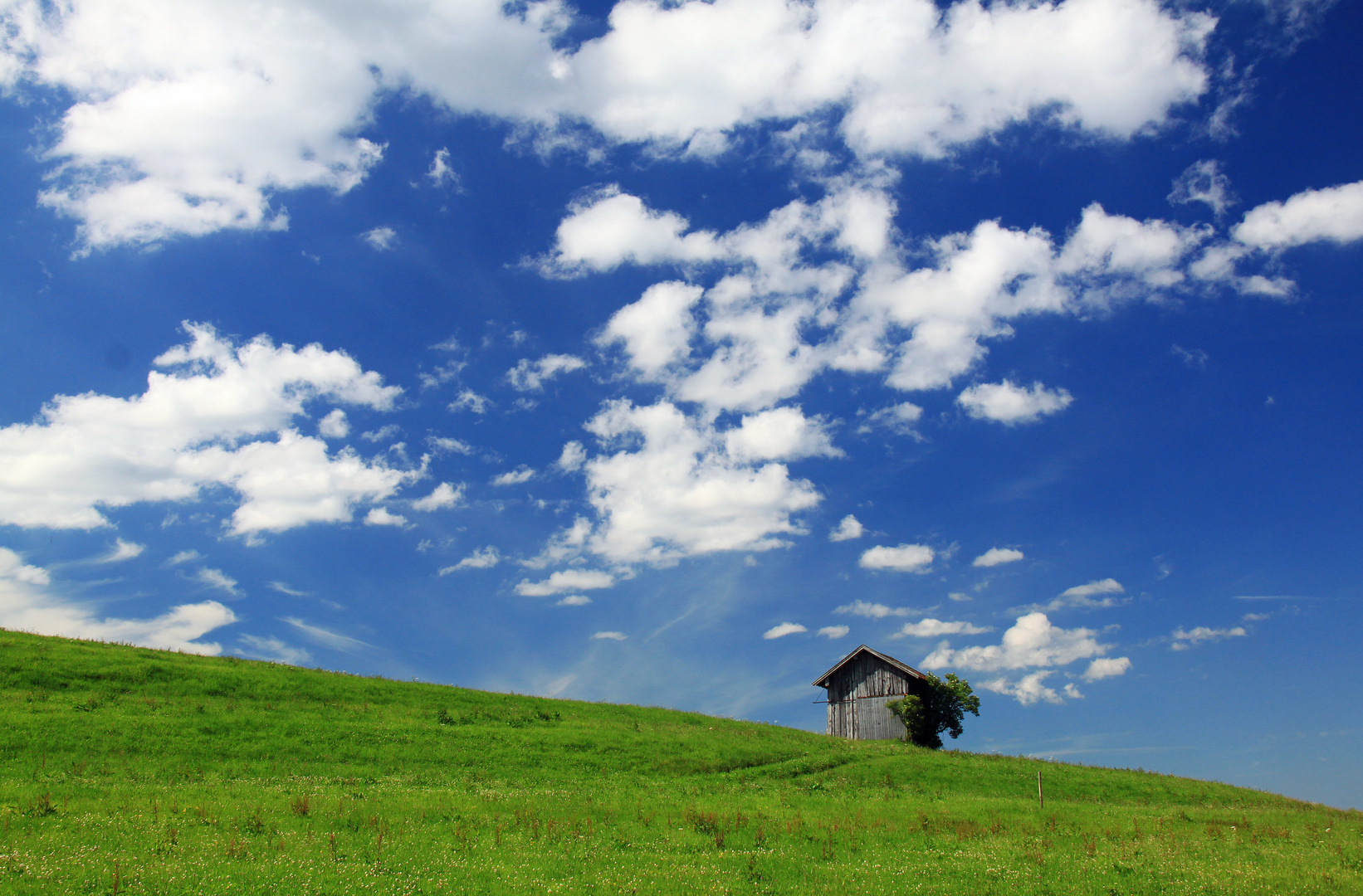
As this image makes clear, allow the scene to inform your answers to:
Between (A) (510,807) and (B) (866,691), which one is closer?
(A) (510,807)

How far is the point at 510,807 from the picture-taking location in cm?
2536

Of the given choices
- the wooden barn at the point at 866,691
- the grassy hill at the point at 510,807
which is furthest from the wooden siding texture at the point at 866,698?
the grassy hill at the point at 510,807

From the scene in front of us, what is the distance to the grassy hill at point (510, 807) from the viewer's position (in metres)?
17.8

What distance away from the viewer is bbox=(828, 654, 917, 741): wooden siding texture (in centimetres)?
5997

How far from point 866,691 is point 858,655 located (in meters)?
3.11

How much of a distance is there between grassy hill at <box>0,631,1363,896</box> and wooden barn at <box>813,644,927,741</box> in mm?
11624

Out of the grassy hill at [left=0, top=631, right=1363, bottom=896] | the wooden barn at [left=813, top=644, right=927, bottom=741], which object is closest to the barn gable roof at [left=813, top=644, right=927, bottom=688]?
the wooden barn at [left=813, top=644, right=927, bottom=741]

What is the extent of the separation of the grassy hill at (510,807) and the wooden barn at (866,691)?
38.1 ft

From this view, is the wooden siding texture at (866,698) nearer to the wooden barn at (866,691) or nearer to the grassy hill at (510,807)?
the wooden barn at (866,691)

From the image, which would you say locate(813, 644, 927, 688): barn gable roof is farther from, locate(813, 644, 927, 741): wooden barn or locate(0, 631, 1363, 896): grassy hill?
locate(0, 631, 1363, 896): grassy hill

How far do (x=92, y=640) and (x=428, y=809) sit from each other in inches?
1419

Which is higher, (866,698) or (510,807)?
(866,698)

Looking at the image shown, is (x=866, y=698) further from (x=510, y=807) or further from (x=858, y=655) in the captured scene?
(x=510, y=807)

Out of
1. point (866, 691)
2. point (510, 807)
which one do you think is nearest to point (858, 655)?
point (866, 691)
